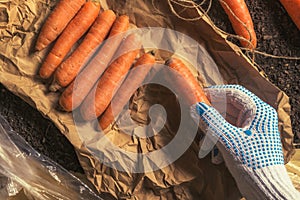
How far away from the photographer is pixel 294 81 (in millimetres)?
1906

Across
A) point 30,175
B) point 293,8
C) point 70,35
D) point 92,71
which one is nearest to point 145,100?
point 92,71

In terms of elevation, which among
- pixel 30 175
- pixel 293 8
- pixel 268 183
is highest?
pixel 293 8

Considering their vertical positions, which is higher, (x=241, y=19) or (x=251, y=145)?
(x=241, y=19)

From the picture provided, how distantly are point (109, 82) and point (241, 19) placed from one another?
1.70ft

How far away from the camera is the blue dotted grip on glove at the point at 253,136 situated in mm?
1614

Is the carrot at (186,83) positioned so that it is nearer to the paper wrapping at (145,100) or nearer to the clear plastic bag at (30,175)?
the paper wrapping at (145,100)

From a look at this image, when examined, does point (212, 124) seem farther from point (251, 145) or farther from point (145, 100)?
point (145, 100)

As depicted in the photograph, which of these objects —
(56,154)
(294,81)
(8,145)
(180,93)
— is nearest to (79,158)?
(56,154)

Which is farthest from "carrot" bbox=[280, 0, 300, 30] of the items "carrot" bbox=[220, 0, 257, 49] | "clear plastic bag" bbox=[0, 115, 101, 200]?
"clear plastic bag" bbox=[0, 115, 101, 200]

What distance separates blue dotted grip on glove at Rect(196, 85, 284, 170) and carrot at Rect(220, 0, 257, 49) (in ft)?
0.98

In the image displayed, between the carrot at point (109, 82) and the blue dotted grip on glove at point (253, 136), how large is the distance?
0.29 metres

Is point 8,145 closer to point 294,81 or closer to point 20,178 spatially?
point 20,178

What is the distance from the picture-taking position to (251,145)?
1.62 m

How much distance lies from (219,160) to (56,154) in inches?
21.2
